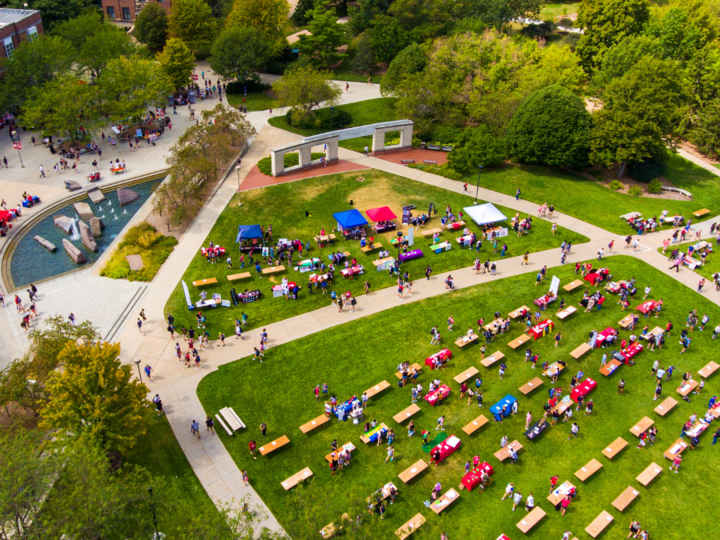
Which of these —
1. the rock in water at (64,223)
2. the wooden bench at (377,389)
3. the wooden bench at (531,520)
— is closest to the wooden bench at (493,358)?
the wooden bench at (377,389)

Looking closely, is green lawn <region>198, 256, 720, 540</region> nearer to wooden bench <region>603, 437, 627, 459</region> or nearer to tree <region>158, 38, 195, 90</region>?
wooden bench <region>603, 437, 627, 459</region>

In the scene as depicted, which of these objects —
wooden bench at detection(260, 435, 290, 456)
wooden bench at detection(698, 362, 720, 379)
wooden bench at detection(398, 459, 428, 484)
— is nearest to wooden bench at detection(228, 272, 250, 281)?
wooden bench at detection(260, 435, 290, 456)

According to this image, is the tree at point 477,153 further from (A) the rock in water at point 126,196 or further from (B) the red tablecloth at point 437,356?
(A) the rock in water at point 126,196

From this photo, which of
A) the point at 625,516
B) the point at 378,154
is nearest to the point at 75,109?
the point at 378,154

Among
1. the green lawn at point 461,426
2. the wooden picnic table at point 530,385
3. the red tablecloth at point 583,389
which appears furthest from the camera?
the wooden picnic table at point 530,385

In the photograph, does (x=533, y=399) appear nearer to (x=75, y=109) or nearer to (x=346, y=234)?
(x=346, y=234)

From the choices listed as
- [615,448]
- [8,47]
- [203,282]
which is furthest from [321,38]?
→ [615,448]
